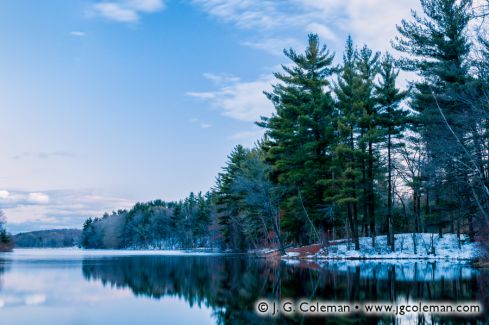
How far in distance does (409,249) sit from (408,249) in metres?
0.10

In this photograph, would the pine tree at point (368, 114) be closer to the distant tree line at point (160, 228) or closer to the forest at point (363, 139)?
the forest at point (363, 139)

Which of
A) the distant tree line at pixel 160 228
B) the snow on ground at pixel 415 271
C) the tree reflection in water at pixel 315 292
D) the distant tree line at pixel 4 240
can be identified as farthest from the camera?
the distant tree line at pixel 160 228

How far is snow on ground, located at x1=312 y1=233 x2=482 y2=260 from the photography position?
31250 millimetres

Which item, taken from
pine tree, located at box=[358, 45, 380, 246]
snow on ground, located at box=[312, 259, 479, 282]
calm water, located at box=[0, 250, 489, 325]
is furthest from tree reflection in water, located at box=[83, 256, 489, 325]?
pine tree, located at box=[358, 45, 380, 246]

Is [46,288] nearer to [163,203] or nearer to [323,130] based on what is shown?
[323,130]

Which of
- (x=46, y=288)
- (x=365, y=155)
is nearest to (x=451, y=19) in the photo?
(x=365, y=155)

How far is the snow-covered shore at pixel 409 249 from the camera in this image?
31250 millimetres

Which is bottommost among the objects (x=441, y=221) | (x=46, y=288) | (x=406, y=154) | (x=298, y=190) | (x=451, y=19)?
(x=46, y=288)

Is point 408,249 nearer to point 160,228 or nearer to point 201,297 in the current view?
point 201,297

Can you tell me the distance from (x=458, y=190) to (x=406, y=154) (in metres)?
11.5

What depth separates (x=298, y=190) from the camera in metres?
38.5

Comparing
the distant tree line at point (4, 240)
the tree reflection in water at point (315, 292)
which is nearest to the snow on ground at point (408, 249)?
the tree reflection in water at point (315, 292)

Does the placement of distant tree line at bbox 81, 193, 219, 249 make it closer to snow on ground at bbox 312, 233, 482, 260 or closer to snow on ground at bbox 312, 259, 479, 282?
snow on ground at bbox 312, 233, 482, 260

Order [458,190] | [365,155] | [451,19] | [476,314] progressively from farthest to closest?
[365,155] < [451,19] < [458,190] < [476,314]
